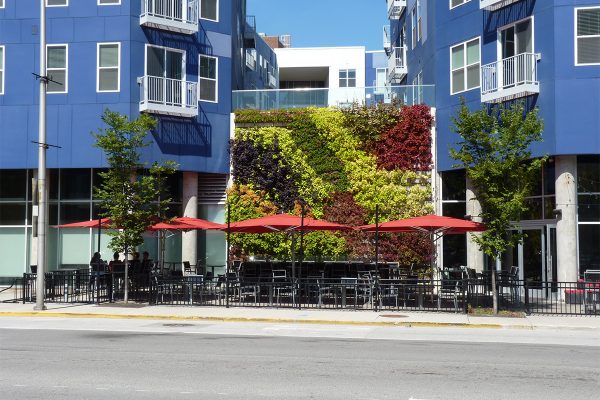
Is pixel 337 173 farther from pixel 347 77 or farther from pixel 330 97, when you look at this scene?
pixel 347 77

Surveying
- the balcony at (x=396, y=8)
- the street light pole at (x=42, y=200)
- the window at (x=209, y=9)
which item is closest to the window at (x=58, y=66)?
the window at (x=209, y=9)

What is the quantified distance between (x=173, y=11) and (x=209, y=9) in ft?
6.85

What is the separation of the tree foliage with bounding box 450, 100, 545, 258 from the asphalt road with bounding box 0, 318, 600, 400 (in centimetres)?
363

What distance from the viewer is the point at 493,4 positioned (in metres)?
27.2

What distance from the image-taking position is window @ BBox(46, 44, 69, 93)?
3009 cm

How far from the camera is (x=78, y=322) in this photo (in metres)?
19.0

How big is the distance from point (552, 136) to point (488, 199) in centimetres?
620

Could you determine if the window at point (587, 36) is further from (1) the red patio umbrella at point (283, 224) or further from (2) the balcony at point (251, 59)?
(2) the balcony at point (251, 59)

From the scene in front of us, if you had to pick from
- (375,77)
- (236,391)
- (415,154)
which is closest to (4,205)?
(415,154)

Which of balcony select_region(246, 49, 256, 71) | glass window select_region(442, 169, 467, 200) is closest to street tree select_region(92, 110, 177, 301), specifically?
glass window select_region(442, 169, 467, 200)

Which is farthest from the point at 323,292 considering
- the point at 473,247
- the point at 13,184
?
the point at 13,184

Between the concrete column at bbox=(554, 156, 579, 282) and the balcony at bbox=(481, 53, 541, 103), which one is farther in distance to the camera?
the balcony at bbox=(481, 53, 541, 103)

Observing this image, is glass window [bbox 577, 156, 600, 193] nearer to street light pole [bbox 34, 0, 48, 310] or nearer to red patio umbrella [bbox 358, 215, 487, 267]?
red patio umbrella [bbox 358, 215, 487, 267]

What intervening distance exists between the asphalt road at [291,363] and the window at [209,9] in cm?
1779
